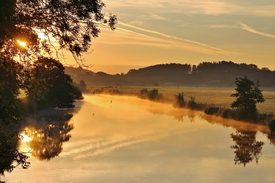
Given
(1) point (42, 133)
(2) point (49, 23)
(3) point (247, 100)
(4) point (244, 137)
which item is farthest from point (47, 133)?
(2) point (49, 23)

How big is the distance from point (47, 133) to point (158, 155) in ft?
52.0

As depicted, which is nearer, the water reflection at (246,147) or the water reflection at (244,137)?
the water reflection at (246,147)

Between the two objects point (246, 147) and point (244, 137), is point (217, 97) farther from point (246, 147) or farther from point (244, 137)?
point (246, 147)

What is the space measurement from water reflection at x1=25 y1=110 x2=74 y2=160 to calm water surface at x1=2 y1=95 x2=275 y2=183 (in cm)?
65

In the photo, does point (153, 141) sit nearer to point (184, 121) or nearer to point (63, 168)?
point (63, 168)

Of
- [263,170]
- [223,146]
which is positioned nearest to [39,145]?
[223,146]

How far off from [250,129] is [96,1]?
3839 cm

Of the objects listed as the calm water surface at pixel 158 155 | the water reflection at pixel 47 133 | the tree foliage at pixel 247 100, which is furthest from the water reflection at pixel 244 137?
the water reflection at pixel 47 133

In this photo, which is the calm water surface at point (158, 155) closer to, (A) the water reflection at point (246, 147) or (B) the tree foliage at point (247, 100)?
(A) the water reflection at point (246, 147)

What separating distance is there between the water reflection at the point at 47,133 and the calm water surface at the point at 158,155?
0.65 metres

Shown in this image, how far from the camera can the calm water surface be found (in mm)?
25469

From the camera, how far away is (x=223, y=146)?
3678 cm

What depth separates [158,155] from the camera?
31891 mm

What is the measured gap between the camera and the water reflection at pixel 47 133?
33.2m
